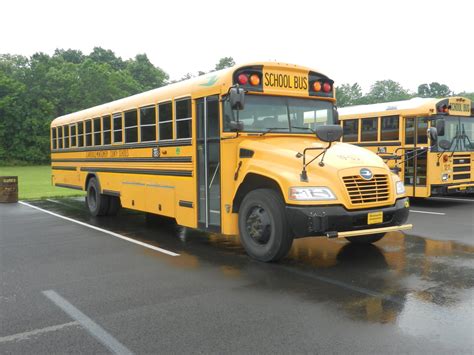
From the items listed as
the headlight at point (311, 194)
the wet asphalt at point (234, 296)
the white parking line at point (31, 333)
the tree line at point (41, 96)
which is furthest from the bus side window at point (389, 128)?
the tree line at point (41, 96)

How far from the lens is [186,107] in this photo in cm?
714

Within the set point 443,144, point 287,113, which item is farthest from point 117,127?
point 443,144

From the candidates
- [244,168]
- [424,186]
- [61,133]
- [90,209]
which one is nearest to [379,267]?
[244,168]

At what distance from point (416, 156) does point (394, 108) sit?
1425 mm

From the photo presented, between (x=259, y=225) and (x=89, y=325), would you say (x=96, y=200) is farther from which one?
(x=89, y=325)

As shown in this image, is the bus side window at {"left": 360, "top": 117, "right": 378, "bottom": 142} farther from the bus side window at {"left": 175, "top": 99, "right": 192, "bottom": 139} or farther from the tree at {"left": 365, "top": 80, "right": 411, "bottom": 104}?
the tree at {"left": 365, "top": 80, "right": 411, "bottom": 104}

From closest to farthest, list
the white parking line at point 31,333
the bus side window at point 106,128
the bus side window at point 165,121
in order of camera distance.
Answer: the white parking line at point 31,333 → the bus side window at point 165,121 → the bus side window at point 106,128

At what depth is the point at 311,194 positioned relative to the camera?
17.5 feet

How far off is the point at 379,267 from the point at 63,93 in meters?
54.9

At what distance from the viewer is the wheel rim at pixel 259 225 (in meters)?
5.79

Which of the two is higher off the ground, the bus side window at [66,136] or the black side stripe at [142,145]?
the bus side window at [66,136]

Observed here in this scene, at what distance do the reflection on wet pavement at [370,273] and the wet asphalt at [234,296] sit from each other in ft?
0.05

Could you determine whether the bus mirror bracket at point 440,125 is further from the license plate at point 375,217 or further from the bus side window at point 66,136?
the bus side window at point 66,136

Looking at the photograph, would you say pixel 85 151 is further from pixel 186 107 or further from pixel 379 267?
pixel 379 267
